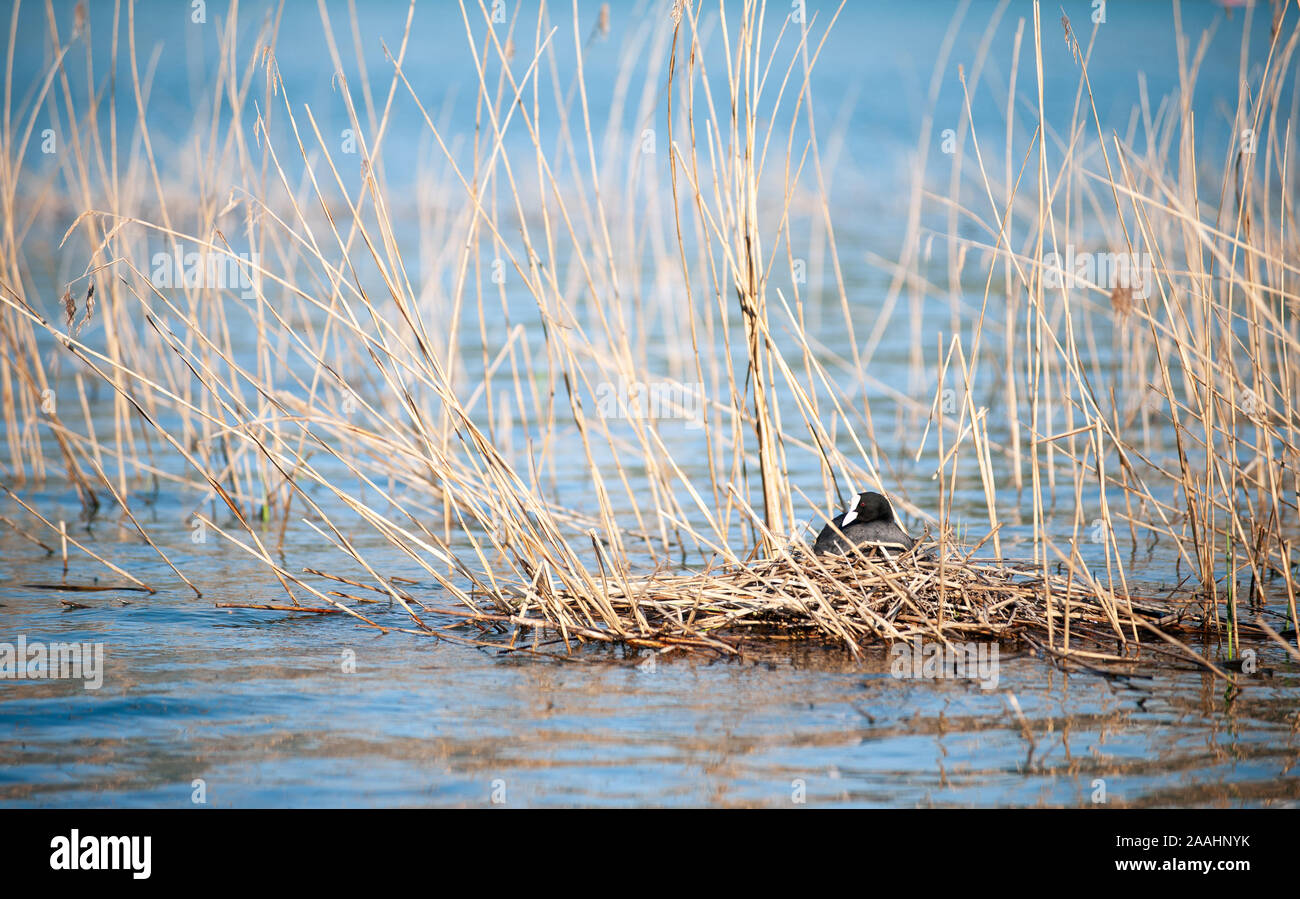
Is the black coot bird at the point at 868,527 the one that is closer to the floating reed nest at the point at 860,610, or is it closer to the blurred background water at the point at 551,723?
the floating reed nest at the point at 860,610

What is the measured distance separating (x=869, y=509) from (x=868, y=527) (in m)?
0.07

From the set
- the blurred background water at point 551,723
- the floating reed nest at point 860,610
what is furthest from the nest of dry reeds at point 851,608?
the blurred background water at point 551,723

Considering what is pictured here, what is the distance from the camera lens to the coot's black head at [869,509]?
15.0 feet

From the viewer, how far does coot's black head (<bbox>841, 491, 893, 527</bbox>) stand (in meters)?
4.58

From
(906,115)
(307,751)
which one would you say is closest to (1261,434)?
(307,751)

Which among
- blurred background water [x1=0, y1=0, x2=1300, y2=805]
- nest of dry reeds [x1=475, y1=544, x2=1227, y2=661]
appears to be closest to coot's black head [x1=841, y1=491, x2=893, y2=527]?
nest of dry reeds [x1=475, y1=544, x2=1227, y2=661]

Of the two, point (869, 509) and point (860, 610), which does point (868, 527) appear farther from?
point (860, 610)

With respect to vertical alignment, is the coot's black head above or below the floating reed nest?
above

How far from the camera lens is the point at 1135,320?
298 inches

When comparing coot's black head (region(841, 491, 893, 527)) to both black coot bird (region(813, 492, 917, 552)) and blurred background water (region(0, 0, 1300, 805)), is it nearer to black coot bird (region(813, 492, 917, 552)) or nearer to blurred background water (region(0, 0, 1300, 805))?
black coot bird (region(813, 492, 917, 552))

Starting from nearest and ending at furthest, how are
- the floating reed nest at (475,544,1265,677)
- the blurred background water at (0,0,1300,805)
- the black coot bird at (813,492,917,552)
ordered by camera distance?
the blurred background water at (0,0,1300,805) → the floating reed nest at (475,544,1265,677) → the black coot bird at (813,492,917,552)

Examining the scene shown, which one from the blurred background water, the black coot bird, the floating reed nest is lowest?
the blurred background water
